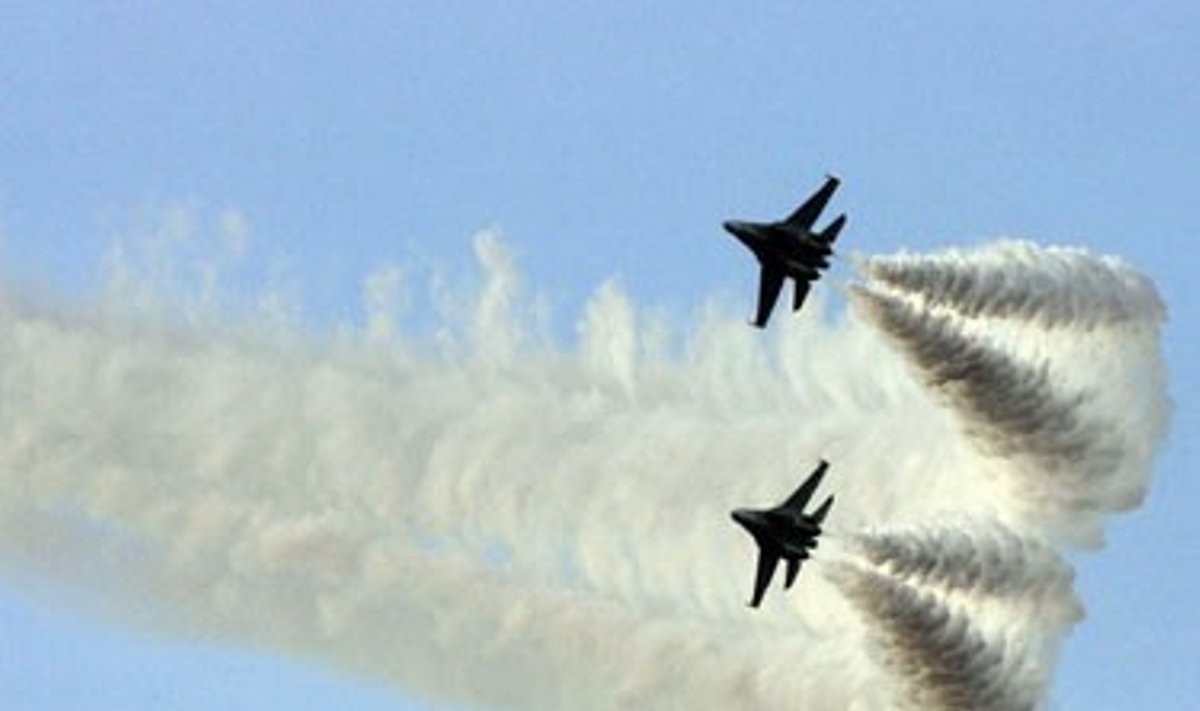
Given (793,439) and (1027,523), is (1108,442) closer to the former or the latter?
(1027,523)

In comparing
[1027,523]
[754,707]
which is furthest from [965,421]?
[754,707]

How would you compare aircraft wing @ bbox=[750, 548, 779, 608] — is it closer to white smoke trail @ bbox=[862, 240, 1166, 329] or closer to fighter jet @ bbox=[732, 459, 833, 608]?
fighter jet @ bbox=[732, 459, 833, 608]

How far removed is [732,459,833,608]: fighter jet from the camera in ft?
420

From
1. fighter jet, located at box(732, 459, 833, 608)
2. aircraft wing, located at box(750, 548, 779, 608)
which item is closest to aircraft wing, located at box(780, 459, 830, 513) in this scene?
fighter jet, located at box(732, 459, 833, 608)

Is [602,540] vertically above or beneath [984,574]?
above

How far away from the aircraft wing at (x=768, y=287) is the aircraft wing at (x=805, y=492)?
15.6 ft

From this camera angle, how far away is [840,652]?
13038cm

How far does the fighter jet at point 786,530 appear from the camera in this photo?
420 feet

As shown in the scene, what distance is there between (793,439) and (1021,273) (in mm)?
12395

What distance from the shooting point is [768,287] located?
425 feet

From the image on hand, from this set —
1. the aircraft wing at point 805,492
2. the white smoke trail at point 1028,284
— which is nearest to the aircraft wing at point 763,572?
the aircraft wing at point 805,492

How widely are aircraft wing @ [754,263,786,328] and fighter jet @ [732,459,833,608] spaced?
4.80 meters

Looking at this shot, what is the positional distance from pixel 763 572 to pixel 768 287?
833 centimetres

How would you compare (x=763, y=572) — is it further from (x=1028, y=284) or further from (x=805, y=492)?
(x=1028, y=284)
